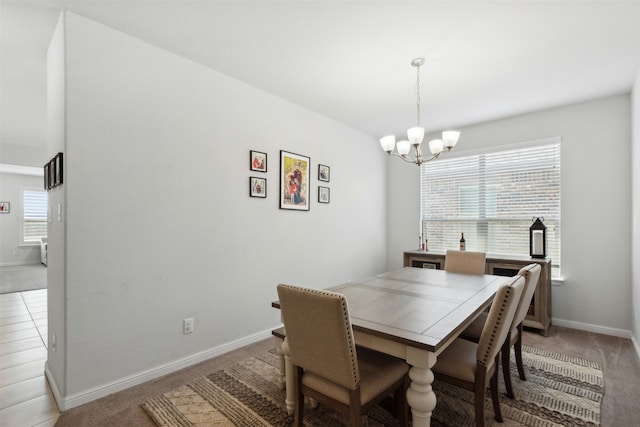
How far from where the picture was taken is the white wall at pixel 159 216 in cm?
200

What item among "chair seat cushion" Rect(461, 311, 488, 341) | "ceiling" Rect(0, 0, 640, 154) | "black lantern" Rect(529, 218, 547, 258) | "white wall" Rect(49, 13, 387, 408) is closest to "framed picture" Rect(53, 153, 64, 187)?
"white wall" Rect(49, 13, 387, 408)

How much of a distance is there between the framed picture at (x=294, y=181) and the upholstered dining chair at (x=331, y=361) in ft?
6.39

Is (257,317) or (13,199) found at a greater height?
(13,199)

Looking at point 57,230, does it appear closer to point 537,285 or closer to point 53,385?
point 53,385

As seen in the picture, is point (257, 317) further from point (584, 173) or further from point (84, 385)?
point (584, 173)

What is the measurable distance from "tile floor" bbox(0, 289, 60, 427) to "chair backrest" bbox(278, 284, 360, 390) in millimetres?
1625

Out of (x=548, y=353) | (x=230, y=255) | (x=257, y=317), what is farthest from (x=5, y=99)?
(x=548, y=353)

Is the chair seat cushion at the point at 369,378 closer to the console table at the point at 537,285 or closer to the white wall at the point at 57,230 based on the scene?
the white wall at the point at 57,230

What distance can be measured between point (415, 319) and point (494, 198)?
307 cm

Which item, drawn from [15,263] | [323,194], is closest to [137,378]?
[323,194]

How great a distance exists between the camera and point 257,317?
310 cm

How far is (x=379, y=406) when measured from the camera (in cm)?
194

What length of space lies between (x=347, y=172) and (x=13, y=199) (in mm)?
8226

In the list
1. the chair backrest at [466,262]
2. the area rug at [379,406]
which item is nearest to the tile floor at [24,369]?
the area rug at [379,406]
